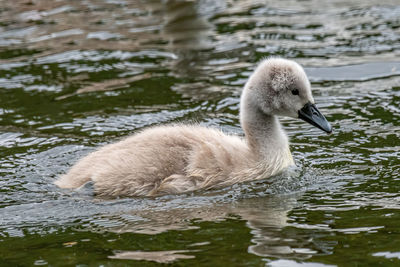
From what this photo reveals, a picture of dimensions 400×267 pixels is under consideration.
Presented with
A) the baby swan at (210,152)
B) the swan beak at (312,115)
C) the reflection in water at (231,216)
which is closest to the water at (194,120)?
the reflection in water at (231,216)

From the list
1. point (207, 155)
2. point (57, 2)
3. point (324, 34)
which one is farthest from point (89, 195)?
point (57, 2)

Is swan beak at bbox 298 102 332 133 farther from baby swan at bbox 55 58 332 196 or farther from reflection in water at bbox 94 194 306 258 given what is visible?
reflection in water at bbox 94 194 306 258

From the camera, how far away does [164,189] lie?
673cm

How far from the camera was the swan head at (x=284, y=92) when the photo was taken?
7.11m

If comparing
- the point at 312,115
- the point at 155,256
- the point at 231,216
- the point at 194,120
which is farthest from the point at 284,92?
the point at 155,256

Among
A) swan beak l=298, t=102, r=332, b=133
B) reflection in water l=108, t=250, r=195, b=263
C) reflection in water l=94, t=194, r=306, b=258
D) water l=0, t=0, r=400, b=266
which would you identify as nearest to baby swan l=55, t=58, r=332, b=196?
swan beak l=298, t=102, r=332, b=133

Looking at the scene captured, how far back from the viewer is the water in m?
5.71

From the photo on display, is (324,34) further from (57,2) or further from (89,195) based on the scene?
(89,195)

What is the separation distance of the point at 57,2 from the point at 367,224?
9877 mm

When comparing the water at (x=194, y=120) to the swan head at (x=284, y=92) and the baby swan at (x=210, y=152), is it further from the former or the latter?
the swan head at (x=284, y=92)

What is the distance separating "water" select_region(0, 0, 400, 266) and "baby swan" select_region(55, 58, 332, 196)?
127 mm

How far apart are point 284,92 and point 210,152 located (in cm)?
90

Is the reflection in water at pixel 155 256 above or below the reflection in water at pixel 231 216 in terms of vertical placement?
above

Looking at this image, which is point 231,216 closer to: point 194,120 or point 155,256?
point 155,256
